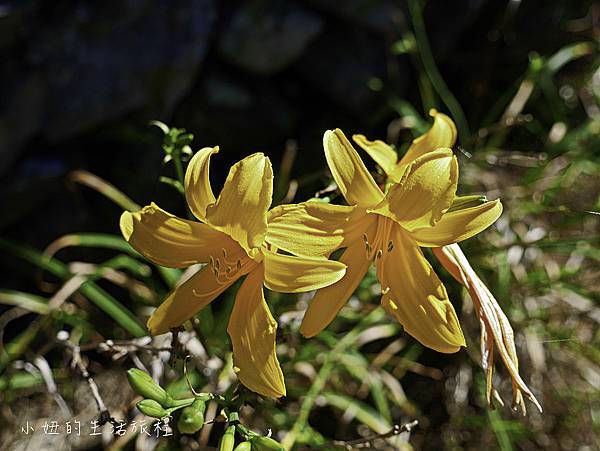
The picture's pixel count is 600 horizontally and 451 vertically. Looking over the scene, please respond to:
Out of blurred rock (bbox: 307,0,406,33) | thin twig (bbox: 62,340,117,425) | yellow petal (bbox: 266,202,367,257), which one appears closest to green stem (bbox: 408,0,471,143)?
blurred rock (bbox: 307,0,406,33)

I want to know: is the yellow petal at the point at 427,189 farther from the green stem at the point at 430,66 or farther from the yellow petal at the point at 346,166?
the green stem at the point at 430,66

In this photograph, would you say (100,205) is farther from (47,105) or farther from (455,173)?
(455,173)

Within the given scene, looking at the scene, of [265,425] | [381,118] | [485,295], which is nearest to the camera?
[485,295]

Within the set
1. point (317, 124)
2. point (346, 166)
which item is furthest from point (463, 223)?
point (317, 124)

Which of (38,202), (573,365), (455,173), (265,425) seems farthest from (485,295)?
(38,202)

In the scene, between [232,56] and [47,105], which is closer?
[47,105]

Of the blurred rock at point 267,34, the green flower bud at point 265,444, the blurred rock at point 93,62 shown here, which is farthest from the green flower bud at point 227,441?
the blurred rock at point 267,34
